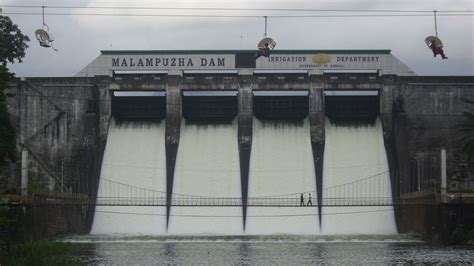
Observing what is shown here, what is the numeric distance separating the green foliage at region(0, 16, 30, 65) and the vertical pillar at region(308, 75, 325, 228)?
2196 centimetres

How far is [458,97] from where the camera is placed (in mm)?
71812

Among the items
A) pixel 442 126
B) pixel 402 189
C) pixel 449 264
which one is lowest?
pixel 449 264

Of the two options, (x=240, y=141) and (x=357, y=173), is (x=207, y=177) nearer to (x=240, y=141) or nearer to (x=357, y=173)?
(x=240, y=141)

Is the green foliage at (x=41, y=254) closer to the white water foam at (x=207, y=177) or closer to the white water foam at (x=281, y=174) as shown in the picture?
the white water foam at (x=207, y=177)

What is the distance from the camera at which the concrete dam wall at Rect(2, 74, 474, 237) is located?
229 feet

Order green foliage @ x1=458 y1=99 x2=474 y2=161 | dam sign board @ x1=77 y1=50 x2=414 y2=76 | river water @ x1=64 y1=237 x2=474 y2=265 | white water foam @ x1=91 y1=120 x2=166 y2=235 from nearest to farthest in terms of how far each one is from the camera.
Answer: river water @ x1=64 y1=237 x2=474 y2=265, green foliage @ x1=458 y1=99 x2=474 y2=161, white water foam @ x1=91 y1=120 x2=166 y2=235, dam sign board @ x1=77 y1=50 x2=414 y2=76

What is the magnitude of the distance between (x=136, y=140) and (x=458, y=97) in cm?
2241

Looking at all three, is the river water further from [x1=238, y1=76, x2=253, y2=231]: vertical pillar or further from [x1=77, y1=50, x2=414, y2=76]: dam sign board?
[x1=77, y1=50, x2=414, y2=76]: dam sign board

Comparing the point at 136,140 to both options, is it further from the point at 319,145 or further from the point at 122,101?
the point at 319,145

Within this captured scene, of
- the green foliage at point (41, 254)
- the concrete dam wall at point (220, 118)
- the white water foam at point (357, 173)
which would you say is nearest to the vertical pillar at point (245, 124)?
the concrete dam wall at point (220, 118)

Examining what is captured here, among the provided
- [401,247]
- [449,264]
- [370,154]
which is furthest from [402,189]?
[449,264]

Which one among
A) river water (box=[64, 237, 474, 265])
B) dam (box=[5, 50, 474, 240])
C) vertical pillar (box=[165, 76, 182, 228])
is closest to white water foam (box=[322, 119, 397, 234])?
dam (box=[5, 50, 474, 240])

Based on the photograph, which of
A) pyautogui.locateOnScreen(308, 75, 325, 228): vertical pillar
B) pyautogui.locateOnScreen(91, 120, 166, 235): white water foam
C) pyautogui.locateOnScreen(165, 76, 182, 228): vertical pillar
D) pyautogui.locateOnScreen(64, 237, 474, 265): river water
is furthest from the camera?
pyautogui.locateOnScreen(165, 76, 182, 228): vertical pillar

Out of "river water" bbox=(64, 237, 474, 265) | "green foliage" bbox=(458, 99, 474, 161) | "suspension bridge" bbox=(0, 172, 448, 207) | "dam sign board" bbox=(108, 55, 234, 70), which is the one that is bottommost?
"river water" bbox=(64, 237, 474, 265)
